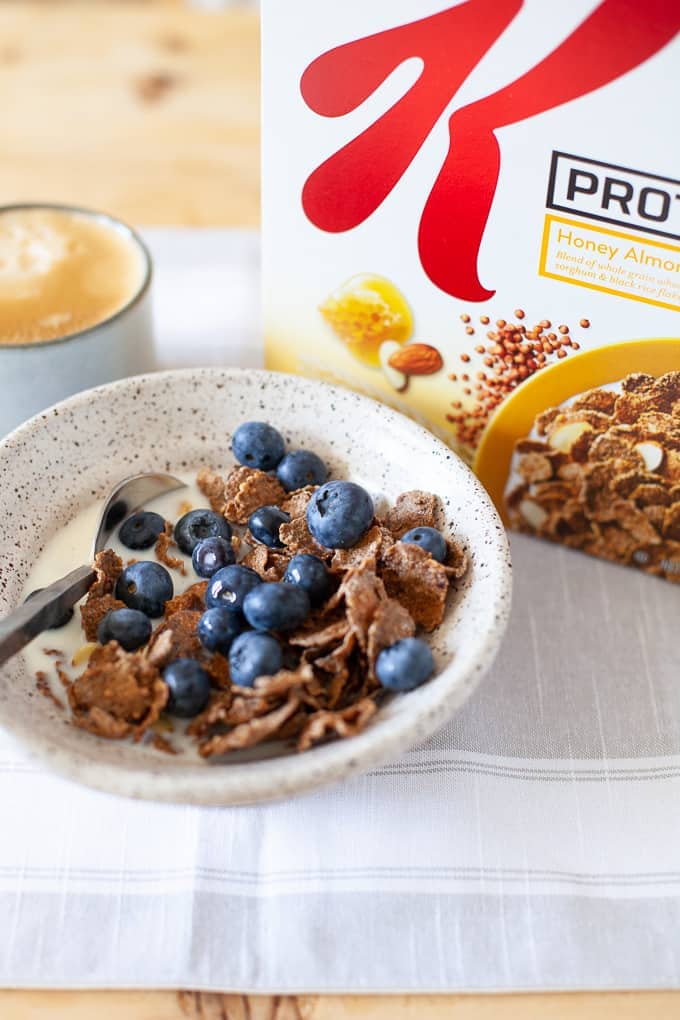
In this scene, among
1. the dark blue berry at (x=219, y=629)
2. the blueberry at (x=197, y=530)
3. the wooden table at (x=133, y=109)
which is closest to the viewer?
the dark blue berry at (x=219, y=629)

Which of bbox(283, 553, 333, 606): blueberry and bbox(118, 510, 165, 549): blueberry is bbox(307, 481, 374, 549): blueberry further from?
bbox(118, 510, 165, 549): blueberry

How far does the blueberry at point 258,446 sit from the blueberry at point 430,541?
0.56ft

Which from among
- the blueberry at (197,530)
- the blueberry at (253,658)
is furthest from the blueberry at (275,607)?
the blueberry at (197,530)

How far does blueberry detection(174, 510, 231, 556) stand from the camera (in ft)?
3.01

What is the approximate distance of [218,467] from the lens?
1.03 m

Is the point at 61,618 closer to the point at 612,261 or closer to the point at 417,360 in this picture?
the point at 417,360

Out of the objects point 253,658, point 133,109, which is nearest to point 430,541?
point 253,658

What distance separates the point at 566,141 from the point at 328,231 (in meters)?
0.24

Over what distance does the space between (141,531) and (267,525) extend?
115 mm

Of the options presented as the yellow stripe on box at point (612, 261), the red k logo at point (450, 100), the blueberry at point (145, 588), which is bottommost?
the blueberry at point (145, 588)

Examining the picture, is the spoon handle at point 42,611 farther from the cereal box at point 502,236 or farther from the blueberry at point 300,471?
the cereal box at point 502,236

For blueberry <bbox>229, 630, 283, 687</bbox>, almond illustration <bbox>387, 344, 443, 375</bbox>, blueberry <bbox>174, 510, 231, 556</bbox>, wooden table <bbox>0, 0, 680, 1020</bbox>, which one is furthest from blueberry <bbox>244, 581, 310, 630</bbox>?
wooden table <bbox>0, 0, 680, 1020</bbox>

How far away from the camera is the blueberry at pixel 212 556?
2.89 ft

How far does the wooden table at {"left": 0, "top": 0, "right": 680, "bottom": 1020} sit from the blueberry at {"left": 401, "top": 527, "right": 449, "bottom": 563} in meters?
0.75
